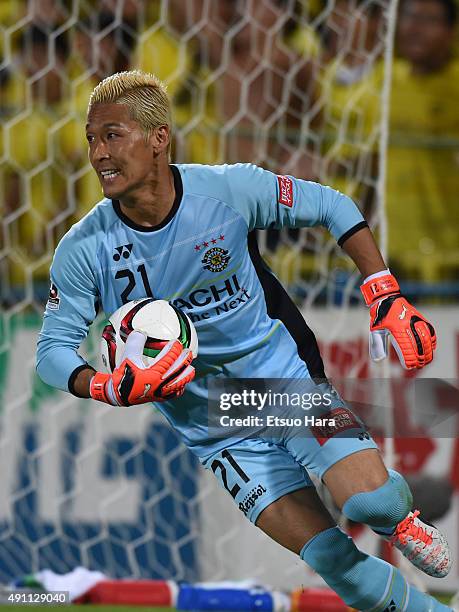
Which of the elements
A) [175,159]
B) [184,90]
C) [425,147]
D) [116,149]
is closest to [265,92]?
[184,90]

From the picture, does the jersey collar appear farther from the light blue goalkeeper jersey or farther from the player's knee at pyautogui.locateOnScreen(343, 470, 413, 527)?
the player's knee at pyautogui.locateOnScreen(343, 470, 413, 527)

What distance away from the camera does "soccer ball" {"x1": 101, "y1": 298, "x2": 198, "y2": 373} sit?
2801mm

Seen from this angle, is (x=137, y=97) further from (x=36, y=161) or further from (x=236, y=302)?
(x=36, y=161)

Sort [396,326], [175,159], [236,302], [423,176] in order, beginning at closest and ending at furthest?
[396,326] < [236,302] < [175,159] < [423,176]

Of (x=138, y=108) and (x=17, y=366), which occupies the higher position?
(x=138, y=108)

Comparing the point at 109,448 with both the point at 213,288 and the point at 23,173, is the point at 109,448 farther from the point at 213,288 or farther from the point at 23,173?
the point at 213,288

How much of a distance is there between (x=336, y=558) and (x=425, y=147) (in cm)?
304

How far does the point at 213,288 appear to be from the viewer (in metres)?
3.04

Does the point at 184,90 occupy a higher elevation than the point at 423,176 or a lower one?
higher

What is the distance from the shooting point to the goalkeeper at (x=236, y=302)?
291 centimetres

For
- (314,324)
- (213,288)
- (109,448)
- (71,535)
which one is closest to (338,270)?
(314,324)

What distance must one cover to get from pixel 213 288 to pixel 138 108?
53 cm

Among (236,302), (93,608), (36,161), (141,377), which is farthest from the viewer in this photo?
(36,161)

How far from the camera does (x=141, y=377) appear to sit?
2.71 metres
